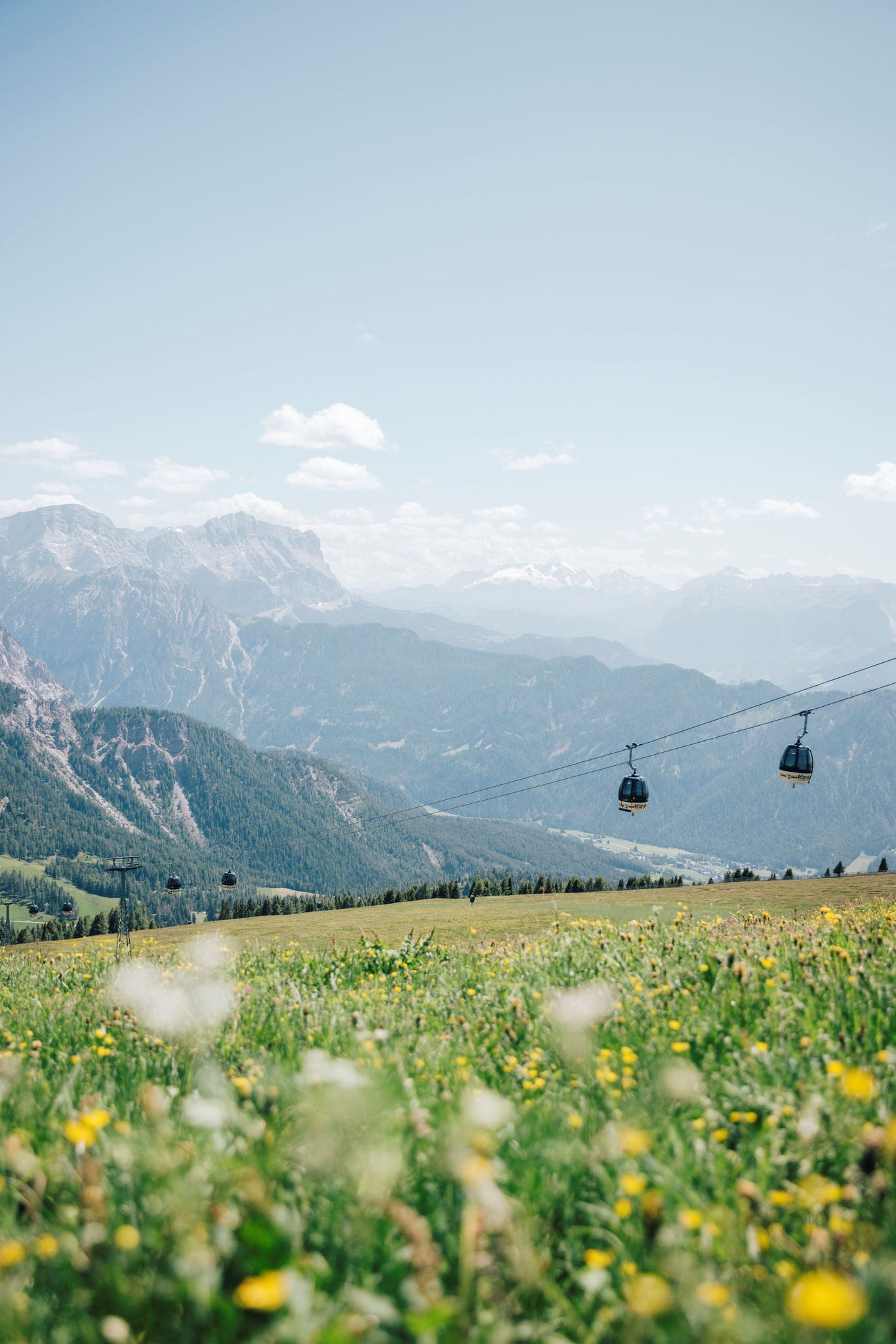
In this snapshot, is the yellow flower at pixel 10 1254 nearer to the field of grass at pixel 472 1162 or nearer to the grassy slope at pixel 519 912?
the field of grass at pixel 472 1162

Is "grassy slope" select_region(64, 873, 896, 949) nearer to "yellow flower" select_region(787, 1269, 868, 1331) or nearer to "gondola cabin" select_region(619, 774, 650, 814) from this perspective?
"gondola cabin" select_region(619, 774, 650, 814)

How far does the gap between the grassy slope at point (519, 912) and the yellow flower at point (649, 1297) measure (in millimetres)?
12848

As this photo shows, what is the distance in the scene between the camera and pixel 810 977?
6500 mm

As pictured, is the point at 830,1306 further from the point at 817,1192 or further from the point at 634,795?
the point at 634,795

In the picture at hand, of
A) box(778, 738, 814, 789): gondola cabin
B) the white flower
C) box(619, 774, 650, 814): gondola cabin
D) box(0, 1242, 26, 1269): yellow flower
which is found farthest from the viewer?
box(619, 774, 650, 814): gondola cabin

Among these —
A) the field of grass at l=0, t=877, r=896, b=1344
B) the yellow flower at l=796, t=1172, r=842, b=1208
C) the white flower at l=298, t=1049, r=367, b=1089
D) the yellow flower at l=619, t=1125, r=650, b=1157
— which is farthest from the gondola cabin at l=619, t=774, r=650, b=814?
the yellow flower at l=619, t=1125, r=650, b=1157

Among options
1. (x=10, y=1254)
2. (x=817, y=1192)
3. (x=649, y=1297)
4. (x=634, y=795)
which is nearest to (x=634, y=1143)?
(x=649, y=1297)

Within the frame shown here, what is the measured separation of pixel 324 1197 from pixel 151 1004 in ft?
16.1

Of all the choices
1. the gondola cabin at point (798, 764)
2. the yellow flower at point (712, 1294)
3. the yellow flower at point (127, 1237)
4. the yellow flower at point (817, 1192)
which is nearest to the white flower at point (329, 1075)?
the yellow flower at point (127, 1237)

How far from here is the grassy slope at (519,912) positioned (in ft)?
70.8

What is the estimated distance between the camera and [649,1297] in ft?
7.63

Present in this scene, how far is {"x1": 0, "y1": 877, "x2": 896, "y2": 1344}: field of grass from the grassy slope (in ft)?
30.4

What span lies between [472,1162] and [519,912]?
2723 centimetres

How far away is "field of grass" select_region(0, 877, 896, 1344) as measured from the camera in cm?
265
